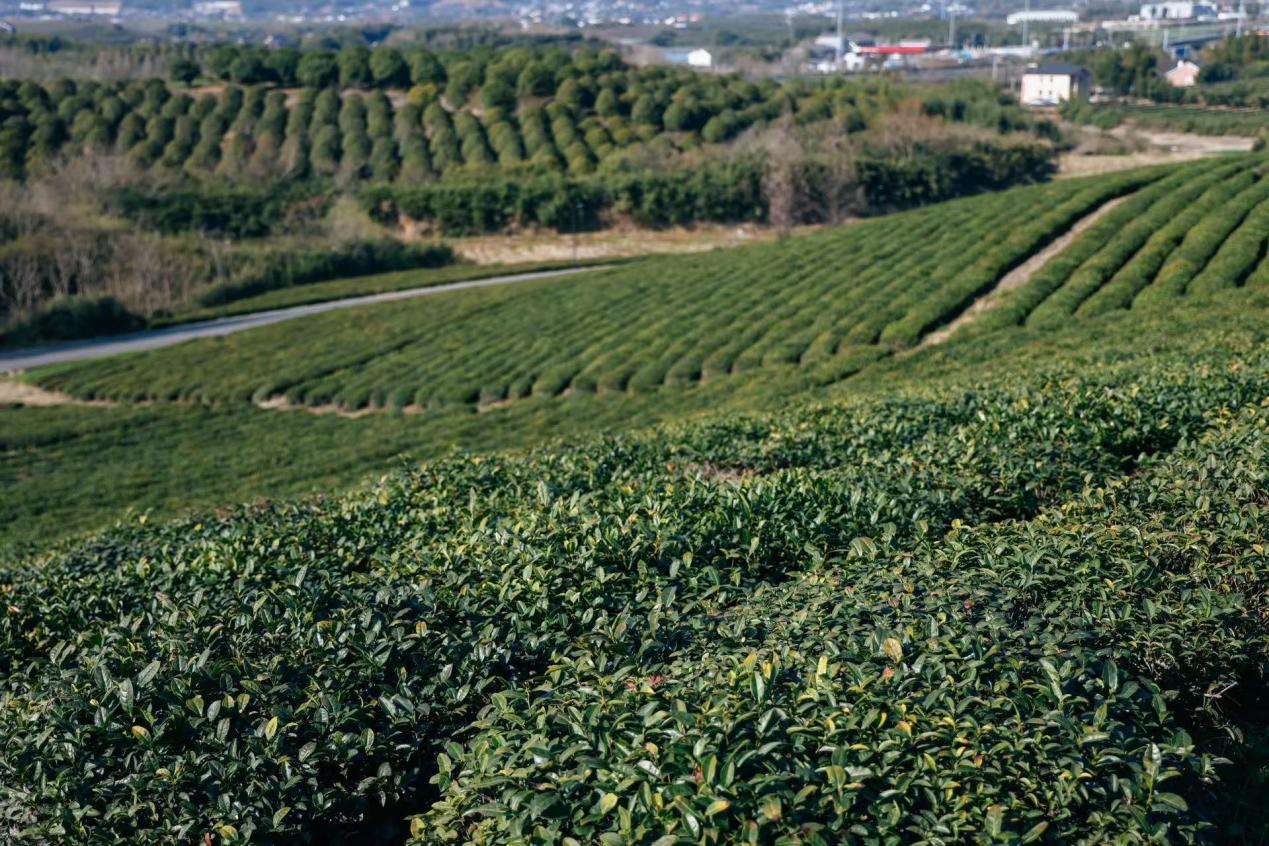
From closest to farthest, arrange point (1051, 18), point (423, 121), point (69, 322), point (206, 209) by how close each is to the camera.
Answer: point (69, 322)
point (206, 209)
point (423, 121)
point (1051, 18)

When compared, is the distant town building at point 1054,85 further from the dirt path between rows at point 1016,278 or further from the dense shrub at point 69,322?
the dense shrub at point 69,322

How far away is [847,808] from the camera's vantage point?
445 cm

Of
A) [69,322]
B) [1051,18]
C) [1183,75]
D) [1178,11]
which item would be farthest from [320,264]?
[1051,18]

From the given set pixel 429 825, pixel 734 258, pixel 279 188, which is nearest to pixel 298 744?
pixel 429 825

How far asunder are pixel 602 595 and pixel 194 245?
5556 cm

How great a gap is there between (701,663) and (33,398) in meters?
36.6

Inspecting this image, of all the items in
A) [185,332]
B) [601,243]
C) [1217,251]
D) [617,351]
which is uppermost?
[1217,251]

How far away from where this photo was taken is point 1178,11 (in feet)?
467

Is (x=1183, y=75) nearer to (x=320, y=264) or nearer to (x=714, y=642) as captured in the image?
(x=320, y=264)

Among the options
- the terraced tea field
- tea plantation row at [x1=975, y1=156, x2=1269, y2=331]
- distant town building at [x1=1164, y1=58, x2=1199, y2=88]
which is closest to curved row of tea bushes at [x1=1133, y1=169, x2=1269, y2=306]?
tea plantation row at [x1=975, y1=156, x2=1269, y2=331]

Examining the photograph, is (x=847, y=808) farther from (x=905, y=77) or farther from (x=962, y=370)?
(x=905, y=77)

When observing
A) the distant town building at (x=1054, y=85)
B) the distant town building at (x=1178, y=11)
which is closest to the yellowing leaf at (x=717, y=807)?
the distant town building at (x=1054, y=85)

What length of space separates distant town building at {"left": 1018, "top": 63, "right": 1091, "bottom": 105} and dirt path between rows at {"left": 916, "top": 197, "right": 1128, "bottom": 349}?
177 ft

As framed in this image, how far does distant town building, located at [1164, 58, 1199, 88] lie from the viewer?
7106 cm
